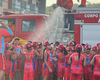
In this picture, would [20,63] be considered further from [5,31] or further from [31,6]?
[31,6]

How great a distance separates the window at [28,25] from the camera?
7.07m

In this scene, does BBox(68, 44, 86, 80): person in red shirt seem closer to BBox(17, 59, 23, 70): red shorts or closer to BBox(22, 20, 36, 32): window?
BBox(17, 59, 23, 70): red shorts

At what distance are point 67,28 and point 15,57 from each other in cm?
249

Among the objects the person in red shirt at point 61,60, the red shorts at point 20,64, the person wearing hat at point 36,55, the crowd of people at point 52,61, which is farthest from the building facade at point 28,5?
the person in red shirt at point 61,60

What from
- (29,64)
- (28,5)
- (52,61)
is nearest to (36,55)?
(29,64)

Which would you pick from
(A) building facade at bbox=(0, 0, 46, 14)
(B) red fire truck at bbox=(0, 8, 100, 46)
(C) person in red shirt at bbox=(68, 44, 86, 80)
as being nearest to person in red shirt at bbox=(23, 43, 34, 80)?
(C) person in red shirt at bbox=(68, 44, 86, 80)

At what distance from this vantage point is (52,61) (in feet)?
17.7

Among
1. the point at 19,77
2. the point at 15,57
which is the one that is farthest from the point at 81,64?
the point at 19,77

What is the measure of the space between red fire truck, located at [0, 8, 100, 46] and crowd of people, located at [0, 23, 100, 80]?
3.52 feet

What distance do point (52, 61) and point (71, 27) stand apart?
2.36 metres

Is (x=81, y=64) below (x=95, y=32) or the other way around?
→ below

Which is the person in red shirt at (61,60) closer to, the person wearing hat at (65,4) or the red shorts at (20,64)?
the red shorts at (20,64)

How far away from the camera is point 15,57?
219 inches

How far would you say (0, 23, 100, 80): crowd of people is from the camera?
15.2 ft
